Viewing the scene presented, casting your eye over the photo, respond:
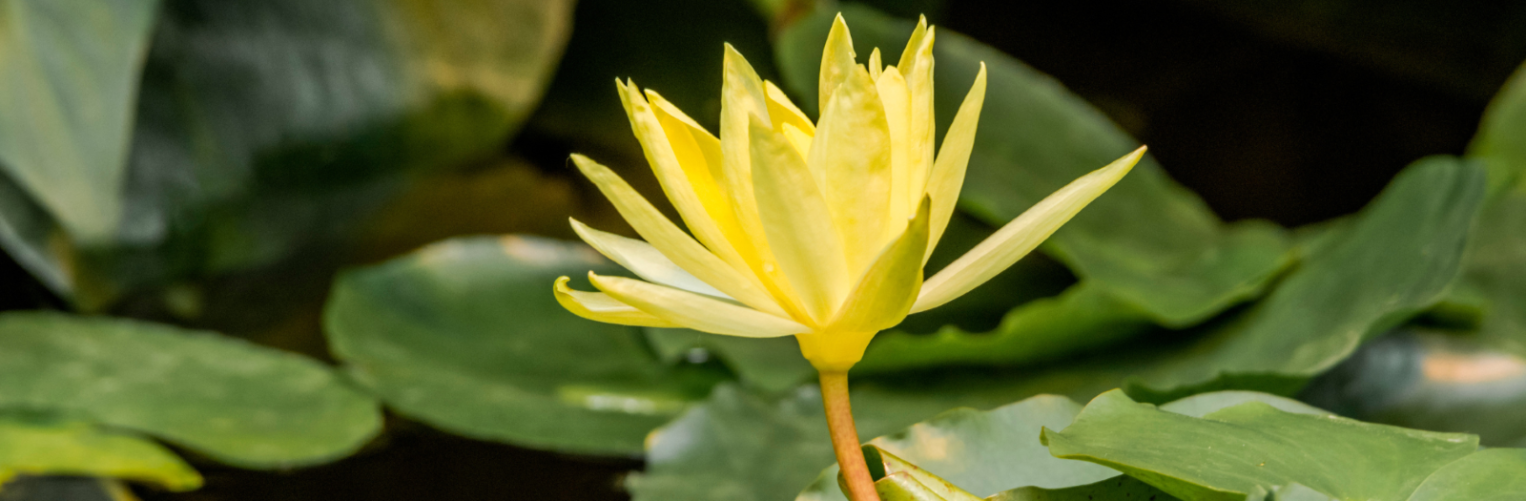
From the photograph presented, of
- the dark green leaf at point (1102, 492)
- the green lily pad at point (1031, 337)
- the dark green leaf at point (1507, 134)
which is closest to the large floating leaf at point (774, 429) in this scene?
the green lily pad at point (1031, 337)

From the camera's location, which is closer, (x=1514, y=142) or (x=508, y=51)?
(x=1514, y=142)

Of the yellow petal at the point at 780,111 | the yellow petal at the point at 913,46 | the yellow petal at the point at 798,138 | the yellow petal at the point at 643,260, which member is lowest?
the yellow petal at the point at 643,260

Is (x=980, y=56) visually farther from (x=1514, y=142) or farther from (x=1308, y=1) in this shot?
(x=1308, y=1)

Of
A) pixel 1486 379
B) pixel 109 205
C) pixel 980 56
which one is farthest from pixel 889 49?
pixel 109 205

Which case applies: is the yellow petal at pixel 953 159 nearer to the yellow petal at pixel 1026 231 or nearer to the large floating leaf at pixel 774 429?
the yellow petal at pixel 1026 231

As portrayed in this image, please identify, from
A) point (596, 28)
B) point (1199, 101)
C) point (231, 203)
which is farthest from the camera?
point (1199, 101)

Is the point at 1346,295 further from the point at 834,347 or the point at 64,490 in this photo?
the point at 64,490

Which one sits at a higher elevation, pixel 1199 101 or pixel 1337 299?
pixel 1199 101
